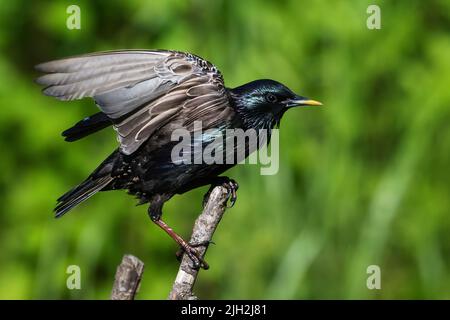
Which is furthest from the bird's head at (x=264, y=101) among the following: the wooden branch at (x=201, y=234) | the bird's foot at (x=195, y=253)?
the bird's foot at (x=195, y=253)

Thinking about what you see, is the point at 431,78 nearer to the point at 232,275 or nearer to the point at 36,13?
the point at 232,275

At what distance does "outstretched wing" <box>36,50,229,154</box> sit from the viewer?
361 centimetres

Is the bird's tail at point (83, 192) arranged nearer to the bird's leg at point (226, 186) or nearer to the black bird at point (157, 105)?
the black bird at point (157, 105)

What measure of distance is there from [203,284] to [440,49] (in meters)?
2.33

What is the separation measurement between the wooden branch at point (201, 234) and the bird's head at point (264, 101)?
1.70 ft

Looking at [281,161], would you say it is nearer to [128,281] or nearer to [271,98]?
[271,98]

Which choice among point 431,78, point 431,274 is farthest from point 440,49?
point 431,274

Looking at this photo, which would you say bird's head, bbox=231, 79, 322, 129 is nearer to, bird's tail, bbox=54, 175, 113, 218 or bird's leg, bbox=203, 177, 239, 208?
bird's leg, bbox=203, 177, 239, 208

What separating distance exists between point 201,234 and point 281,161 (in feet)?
8.17

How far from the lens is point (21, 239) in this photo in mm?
6578

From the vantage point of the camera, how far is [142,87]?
3748 mm

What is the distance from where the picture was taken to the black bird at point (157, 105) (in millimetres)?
3617

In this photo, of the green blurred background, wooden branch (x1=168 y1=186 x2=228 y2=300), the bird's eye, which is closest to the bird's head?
the bird's eye
